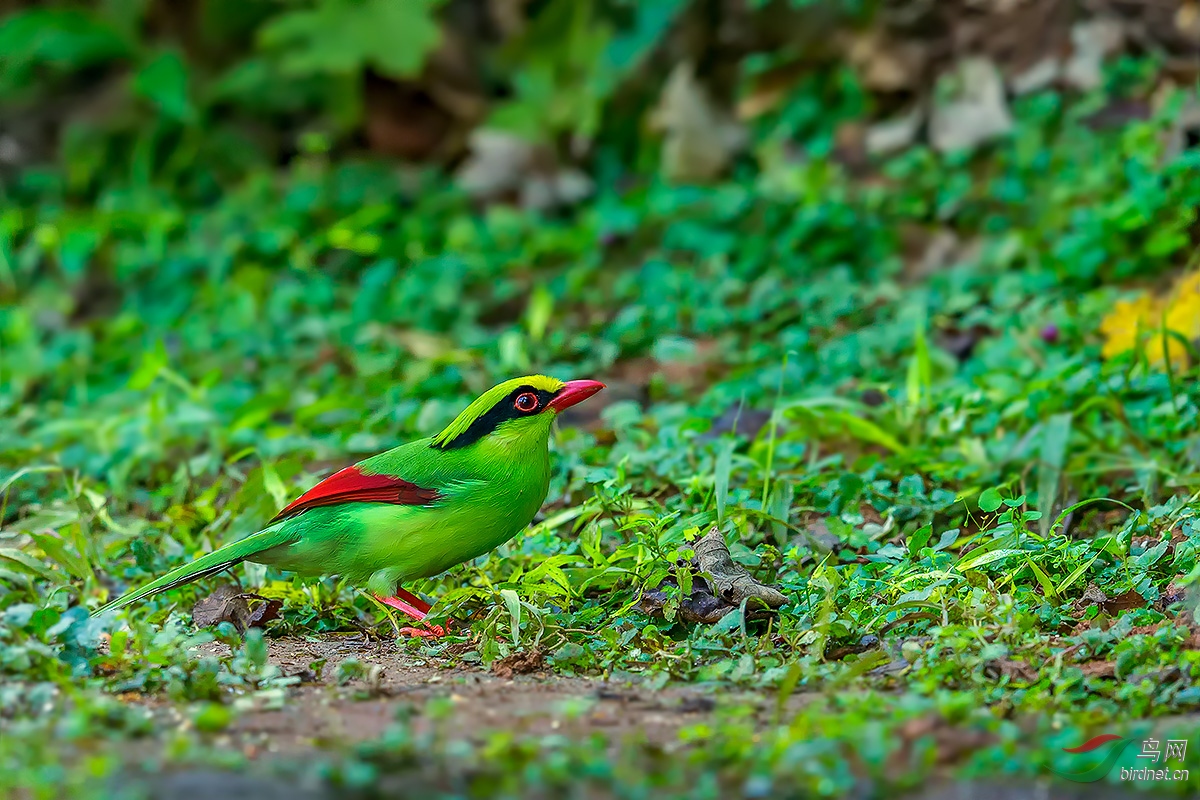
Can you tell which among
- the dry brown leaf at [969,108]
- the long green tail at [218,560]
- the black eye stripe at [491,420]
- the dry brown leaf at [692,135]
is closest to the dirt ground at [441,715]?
the long green tail at [218,560]

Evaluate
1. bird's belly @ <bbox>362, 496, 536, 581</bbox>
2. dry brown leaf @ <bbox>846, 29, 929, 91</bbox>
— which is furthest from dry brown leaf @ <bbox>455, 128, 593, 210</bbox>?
bird's belly @ <bbox>362, 496, 536, 581</bbox>

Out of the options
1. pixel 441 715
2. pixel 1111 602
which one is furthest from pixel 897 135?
pixel 441 715

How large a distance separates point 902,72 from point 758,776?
240 inches

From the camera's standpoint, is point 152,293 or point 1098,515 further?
point 152,293

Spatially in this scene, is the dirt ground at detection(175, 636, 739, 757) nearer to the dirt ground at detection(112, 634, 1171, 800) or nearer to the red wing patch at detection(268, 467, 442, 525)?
the dirt ground at detection(112, 634, 1171, 800)

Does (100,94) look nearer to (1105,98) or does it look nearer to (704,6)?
(704,6)

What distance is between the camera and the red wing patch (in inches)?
155

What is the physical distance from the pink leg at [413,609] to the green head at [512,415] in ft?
1.53

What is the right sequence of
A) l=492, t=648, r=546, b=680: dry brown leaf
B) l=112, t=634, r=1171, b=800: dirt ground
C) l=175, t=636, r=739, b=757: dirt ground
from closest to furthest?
l=112, t=634, r=1171, b=800: dirt ground, l=175, t=636, r=739, b=757: dirt ground, l=492, t=648, r=546, b=680: dry brown leaf

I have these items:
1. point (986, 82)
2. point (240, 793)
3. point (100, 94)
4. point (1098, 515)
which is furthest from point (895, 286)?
point (100, 94)

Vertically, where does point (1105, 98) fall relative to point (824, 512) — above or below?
above

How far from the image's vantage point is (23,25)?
8844 millimetres

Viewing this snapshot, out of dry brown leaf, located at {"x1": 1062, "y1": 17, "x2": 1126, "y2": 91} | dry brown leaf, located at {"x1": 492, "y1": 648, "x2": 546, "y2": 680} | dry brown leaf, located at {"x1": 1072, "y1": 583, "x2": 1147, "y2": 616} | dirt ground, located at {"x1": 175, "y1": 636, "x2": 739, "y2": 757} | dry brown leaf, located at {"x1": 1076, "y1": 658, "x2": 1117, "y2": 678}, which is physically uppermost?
dry brown leaf, located at {"x1": 1062, "y1": 17, "x2": 1126, "y2": 91}

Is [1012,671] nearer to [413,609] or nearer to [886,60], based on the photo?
[413,609]
